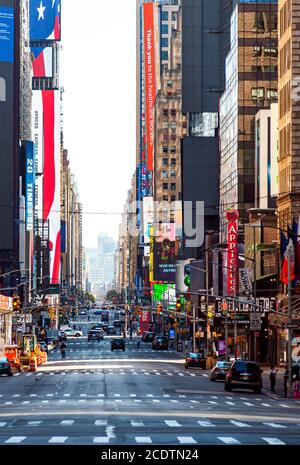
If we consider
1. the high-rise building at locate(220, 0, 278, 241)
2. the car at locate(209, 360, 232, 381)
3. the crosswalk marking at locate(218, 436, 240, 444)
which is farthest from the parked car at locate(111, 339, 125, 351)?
the crosswalk marking at locate(218, 436, 240, 444)

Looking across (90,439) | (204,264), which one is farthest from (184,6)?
(90,439)

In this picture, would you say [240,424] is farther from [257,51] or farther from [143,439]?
[257,51]

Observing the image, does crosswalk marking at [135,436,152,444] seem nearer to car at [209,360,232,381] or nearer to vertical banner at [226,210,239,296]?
car at [209,360,232,381]

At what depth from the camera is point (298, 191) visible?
99.5 m

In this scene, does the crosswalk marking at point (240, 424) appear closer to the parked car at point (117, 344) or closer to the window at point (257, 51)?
the window at point (257, 51)

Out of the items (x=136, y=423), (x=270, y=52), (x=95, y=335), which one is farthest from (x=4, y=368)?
(x=95, y=335)

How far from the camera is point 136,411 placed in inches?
1892

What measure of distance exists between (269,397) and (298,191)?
36.8 metres

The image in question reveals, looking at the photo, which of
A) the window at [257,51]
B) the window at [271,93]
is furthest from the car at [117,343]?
the window at [257,51]

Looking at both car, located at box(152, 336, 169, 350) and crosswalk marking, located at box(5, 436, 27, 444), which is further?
car, located at box(152, 336, 169, 350)

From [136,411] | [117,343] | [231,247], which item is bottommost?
[136,411]

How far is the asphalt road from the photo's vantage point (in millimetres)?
32906

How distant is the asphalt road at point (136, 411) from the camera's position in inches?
1296
